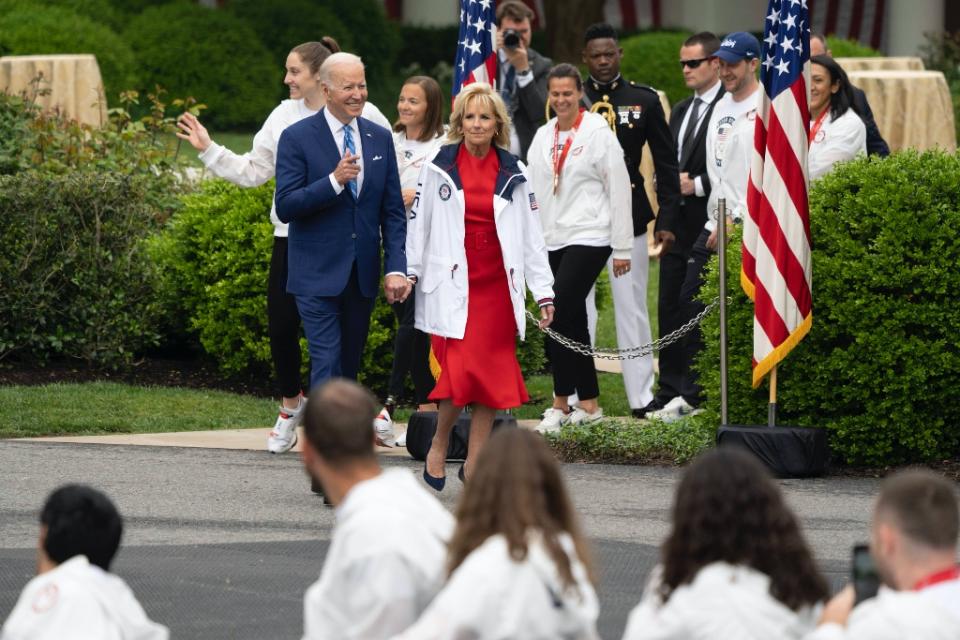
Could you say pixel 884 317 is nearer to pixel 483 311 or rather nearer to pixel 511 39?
pixel 483 311

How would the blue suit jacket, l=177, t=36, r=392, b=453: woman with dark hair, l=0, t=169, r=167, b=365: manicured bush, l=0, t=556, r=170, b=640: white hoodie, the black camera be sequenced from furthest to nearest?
the black camera, l=0, t=169, r=167, b=365: manicured bush, l=177, t=36, r=392, b=453: woman with dark hair, the blue suit jacket, l=0, t=556, r=170, b=640: white hoodie

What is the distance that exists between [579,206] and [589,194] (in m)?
0.09

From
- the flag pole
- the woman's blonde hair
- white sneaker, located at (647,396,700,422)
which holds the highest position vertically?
the woman's blonde hair

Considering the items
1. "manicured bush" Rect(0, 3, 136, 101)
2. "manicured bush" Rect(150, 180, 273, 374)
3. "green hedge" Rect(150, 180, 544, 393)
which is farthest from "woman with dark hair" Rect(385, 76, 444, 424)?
"manicured bush" Rect(0, 3, 136, 101)

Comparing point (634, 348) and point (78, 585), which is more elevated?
point (78, 585)

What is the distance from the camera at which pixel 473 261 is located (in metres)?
8.41

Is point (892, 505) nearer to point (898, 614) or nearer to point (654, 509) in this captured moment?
point (898, 614)

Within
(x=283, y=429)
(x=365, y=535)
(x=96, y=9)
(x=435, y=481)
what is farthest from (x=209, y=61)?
(x=365, y=535)

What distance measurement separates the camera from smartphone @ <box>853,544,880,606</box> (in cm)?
430

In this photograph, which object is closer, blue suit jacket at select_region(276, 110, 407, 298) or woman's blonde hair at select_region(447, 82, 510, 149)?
woman's blonde hair at select_region(447, 82, 510, 149)

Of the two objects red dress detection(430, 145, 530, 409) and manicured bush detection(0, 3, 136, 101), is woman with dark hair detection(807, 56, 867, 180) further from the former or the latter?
manicured bush detection(0, 3, 136, 101)

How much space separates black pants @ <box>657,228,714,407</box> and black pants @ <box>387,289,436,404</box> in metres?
1.67

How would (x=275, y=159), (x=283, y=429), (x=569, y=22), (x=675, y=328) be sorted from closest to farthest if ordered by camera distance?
(x=275, y=159)
(x=283, y=429)
(x=675, y=328)
(x=569, y=22)

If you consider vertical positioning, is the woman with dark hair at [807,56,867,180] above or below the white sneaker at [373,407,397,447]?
above
